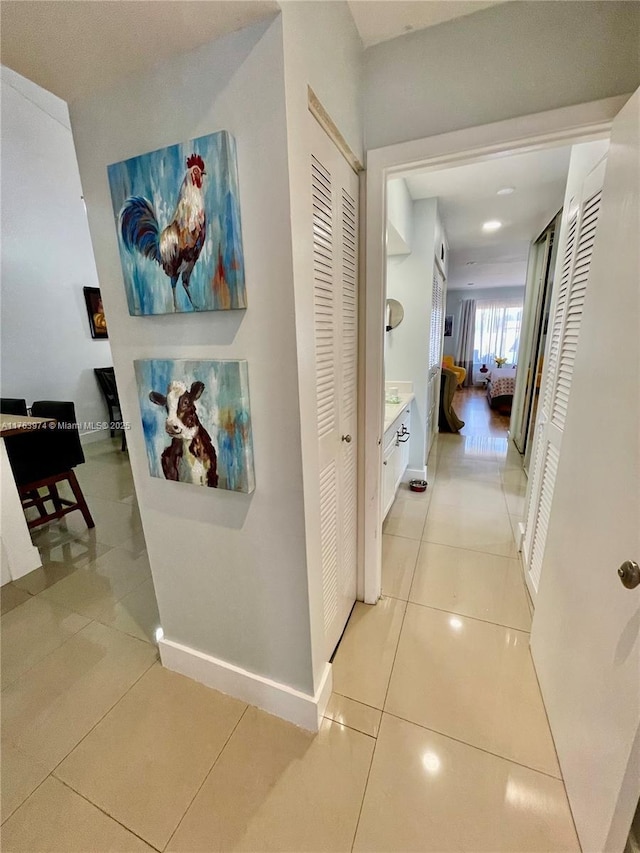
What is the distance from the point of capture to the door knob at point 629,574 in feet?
2.46

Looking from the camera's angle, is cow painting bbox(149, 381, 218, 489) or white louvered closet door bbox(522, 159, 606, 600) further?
white louvered closet door bbox(522, 159, 606, 600)

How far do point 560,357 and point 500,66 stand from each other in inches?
44.9

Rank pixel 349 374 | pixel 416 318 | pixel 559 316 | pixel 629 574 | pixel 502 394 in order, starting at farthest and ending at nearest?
pixel 502 394, pixel 416 318, pixel 559 316, pixel 349 374, pixel 629 574

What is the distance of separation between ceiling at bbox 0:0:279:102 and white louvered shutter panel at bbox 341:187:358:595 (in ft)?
1.86

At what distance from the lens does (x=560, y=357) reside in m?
1.60

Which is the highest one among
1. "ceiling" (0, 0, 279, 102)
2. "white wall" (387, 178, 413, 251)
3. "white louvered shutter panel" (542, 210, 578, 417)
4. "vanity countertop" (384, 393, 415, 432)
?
"white wall" (387, 178, 413, 251)

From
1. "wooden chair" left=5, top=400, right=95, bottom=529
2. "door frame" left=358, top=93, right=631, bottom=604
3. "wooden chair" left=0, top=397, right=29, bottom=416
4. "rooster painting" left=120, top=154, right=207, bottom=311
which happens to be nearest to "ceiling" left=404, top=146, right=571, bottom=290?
"door frame" left=358, top=93, right=631, bottom=604

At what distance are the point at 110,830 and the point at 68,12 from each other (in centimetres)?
214

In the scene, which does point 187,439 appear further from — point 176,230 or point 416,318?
point 416,318

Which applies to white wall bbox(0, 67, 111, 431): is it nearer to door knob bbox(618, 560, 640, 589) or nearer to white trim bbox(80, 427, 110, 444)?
white trim bbox(80, 427, 110, 444)

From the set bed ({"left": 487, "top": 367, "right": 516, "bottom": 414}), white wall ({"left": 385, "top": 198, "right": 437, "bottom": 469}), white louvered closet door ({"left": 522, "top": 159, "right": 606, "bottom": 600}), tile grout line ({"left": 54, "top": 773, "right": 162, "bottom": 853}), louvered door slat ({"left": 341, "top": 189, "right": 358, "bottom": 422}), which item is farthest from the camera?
bed ({"left": 487, "top": 367, "right": 516, "bottom": 414})

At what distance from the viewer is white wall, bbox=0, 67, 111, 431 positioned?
3.63 m

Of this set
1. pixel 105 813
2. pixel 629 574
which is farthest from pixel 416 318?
pixel 105 813

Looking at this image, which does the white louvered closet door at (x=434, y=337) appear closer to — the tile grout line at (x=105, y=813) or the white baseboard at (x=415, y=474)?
the white baseboard at (x=415, y=474)
